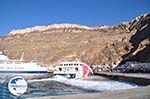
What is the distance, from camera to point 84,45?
140 metres

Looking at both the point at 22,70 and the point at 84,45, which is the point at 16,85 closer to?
the point at 22,70

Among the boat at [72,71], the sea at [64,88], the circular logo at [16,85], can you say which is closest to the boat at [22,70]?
the boat at [72,71]

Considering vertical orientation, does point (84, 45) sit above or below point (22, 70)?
above

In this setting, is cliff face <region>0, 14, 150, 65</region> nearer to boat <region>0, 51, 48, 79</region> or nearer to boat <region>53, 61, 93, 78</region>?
boat <region>53, 61, 93, 78</region>

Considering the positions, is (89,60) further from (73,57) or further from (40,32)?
(40,32)

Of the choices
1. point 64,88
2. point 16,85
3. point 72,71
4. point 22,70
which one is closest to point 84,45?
point 72,71

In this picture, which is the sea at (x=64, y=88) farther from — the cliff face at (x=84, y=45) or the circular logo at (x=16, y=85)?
the cliff face at (x=84, y=45)

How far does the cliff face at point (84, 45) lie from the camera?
115m

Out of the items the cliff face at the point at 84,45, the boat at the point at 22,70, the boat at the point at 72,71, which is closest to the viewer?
the boat at the point at 22,70

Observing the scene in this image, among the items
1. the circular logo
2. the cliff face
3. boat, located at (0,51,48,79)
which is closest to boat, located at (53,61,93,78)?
boat, located at (0,51,48,79)

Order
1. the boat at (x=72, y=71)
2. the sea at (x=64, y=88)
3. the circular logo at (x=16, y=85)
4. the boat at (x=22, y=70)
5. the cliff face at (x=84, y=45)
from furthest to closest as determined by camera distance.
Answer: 1. the cliff face at (x=84, y=45)
2. the boat at (x=72, y=71)
3. the boat at (x=22, y=70)
4. the sea at (x=64, y=88)
5. the circular logo at (x=16, y=85)

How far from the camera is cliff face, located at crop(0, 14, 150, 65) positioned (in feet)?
378

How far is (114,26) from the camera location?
18300 centimetres

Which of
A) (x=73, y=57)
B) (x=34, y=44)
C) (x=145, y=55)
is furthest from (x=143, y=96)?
(x=34, y=44)
